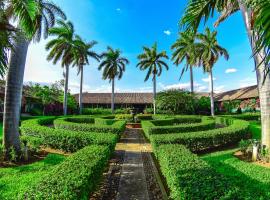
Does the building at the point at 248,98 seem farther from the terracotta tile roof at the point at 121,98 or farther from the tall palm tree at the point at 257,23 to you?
the tall palm tree at the point at 257,23

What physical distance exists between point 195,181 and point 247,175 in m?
3.34

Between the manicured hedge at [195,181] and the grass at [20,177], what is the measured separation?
327 centimetres

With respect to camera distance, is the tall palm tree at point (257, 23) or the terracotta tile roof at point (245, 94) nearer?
the tall palm tree at point (257, 23)

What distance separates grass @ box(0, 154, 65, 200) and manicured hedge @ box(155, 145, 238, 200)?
3.27 m

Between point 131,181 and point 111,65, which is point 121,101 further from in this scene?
point 131,181

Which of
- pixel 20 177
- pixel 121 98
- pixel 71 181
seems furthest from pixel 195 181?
pixel 121 98

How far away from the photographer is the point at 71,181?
13.8 feet

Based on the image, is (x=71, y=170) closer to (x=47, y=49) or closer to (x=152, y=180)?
(x=152, y=180)

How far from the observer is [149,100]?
156ft

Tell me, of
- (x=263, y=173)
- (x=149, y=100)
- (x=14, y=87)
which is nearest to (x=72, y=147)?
(x=14, y=87)

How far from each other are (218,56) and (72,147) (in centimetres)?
2959

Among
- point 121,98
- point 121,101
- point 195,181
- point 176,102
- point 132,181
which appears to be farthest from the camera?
point 121,98

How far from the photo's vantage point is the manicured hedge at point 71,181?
3.69m

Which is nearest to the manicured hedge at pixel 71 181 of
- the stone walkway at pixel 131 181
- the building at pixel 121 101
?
the stone walkway at pixel 131 181
